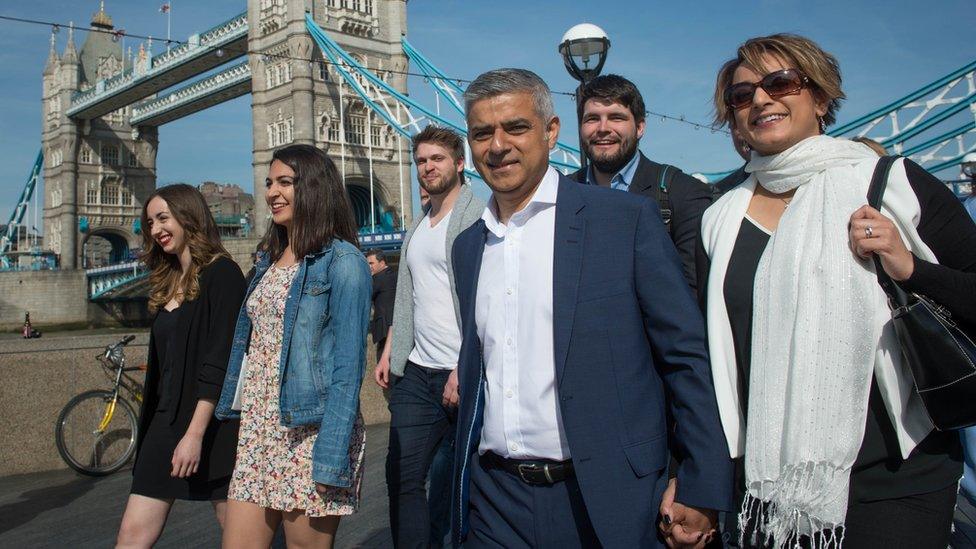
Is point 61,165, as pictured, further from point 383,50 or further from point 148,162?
point 383,50

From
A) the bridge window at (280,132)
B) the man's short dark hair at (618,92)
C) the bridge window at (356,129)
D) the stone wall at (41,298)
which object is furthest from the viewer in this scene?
the stone wall at (41,298)

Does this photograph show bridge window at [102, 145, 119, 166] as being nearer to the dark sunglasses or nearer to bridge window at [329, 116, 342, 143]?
bridge window at [329, 116, 342, 143]

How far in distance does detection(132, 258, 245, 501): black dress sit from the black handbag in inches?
82.2

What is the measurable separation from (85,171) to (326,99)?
26832 millimetres

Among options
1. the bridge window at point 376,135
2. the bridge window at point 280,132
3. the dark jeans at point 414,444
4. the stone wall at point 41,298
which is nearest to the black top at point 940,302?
the dark jeans at point 414,444

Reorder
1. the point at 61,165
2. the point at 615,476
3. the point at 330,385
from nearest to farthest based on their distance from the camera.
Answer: the point at 615,476
the point at 330,385
the point at 61,165

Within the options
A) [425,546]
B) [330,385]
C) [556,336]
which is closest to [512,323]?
[556,336]

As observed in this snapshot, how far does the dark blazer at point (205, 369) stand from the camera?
9.20 feet

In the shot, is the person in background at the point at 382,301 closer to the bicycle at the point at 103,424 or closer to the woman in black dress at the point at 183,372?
the bicycle at the point at 103,424

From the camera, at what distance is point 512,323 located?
184 centimetres

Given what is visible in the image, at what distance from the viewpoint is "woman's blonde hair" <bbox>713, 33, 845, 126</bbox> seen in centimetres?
177

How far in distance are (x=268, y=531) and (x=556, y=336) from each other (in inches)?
52.3

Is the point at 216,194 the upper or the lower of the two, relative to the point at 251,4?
lower

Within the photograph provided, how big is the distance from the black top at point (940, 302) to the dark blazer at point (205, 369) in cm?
199
